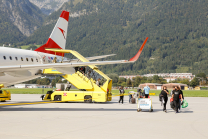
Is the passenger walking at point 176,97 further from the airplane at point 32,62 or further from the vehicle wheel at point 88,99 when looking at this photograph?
the vehicle wheel at point 88,99

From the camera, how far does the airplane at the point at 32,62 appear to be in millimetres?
18875

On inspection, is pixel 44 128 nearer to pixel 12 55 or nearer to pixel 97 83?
pixel 12 55

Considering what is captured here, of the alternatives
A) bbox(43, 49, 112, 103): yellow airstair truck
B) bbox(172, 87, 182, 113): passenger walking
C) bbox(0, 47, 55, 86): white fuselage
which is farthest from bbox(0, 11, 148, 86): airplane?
bbox(172, 87, 182, 113): passenger walking

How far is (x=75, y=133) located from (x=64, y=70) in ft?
44.8

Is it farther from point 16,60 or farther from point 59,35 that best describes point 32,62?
point 59,35

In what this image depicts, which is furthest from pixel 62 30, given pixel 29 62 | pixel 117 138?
pixel 117 138

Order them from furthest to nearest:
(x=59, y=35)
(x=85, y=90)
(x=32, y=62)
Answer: (x=59, y=35), (x=85, y=90), (x=32, y=62)

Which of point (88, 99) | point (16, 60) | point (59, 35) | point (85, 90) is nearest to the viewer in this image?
point (16, 60)

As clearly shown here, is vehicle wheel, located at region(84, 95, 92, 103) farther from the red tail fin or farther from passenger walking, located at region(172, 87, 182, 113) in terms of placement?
passenger walking, located at region(172, 87, 182, 113)

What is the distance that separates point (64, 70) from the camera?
23.8m

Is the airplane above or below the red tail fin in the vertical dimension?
below

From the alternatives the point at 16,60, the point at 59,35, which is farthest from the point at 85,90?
the point at 16,60

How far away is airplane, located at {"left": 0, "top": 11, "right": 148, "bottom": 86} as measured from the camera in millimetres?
18875

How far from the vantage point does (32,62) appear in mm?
26062
